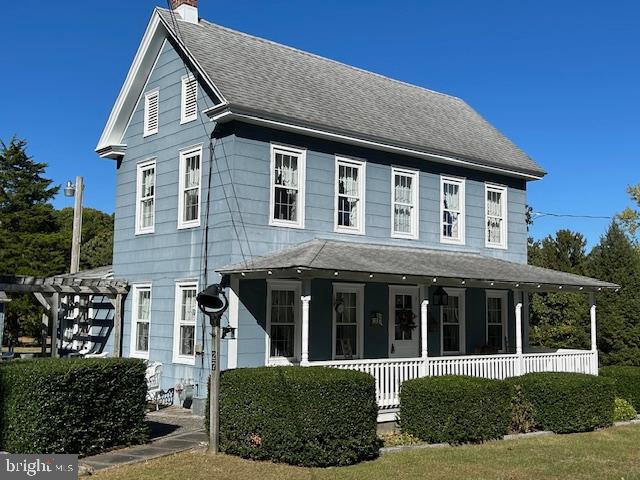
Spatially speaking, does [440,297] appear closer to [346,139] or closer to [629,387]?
[346,139]

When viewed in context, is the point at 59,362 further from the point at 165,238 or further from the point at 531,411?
the point at 531,411

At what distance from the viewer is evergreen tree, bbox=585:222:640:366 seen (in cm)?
2048

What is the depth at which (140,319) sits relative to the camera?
16969 millimetres

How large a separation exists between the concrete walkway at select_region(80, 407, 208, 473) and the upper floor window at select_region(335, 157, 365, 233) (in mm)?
5682

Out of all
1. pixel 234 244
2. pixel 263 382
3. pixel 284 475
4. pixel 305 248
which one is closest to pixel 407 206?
pixel 305 248

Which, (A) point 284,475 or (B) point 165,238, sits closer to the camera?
(A) point 284,475

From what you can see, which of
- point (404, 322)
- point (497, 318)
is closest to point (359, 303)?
point (404, 322)

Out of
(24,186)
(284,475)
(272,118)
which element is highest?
(24,186)

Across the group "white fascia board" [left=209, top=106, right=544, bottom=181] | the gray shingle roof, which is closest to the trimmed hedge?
"white fascia board" [left=209, top=106, right=544, bottom=181]

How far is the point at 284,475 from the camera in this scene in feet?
30.9

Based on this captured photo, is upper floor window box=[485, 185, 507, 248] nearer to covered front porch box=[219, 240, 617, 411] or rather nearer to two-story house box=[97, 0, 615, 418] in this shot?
two-story house box=[97, 0, 615, 418]

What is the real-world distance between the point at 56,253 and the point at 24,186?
39.0 feet

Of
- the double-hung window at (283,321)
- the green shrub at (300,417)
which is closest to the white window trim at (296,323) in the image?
the double-hung window at (283,321)

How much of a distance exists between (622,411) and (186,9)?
14234 mm
